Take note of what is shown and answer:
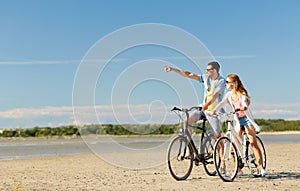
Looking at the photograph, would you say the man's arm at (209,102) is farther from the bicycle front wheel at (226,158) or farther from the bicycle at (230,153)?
the bicycle front wheel at (226,158)

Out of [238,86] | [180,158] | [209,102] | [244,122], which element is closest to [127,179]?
[180,158]

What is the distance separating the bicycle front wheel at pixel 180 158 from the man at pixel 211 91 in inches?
13.5

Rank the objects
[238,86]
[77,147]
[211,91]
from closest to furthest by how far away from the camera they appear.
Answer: [211,91] → [238,86] → [77,147]

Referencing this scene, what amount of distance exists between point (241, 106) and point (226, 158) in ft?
3.55

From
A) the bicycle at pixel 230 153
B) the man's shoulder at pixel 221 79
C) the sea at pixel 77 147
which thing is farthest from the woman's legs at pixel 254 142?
the sea at pixel 77 147

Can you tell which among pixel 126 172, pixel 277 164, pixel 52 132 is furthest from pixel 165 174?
pixel 52 132

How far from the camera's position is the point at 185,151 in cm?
1016

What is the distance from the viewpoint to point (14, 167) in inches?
558

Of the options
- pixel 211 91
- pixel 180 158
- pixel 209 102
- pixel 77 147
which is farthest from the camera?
pixel 77 147

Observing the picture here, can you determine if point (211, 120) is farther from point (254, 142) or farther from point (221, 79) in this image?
point (254, 142)

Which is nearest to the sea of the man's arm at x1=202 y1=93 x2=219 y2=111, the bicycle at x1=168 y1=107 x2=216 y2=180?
the bicycle at x1=168 y1=107 x2=216 y2=180

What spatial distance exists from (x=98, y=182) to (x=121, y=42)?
4.49 meters

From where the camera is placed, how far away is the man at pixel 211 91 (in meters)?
10.3

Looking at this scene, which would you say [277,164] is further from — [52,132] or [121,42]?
[52,132]
